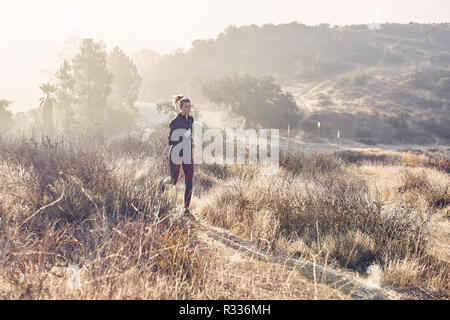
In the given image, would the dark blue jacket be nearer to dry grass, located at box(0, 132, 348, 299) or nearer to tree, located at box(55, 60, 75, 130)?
dry grass, located at box(0, 132, 348, 299)

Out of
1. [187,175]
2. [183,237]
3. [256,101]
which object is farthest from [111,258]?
[256,101]

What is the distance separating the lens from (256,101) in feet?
104

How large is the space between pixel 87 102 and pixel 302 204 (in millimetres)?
25807

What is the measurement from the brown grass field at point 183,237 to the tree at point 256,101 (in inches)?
1003

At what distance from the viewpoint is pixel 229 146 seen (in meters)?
13.5

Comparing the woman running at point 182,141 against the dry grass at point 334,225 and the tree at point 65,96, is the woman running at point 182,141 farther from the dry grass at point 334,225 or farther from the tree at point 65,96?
the tree at point 65,96

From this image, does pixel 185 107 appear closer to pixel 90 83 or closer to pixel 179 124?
pixel 179 124

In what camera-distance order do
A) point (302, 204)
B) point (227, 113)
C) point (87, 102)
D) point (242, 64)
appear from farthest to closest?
point (242, 64)
point (227, 113)
point (87, 102)
point (302, 204)

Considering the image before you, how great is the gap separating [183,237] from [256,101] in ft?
98.1

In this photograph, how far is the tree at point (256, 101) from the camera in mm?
31094

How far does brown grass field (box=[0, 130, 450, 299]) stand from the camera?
2102 mm

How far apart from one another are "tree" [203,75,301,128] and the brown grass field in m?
25.5

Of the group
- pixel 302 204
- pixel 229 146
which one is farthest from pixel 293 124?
pixel 302 204

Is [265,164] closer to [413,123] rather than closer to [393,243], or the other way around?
[393,243]
